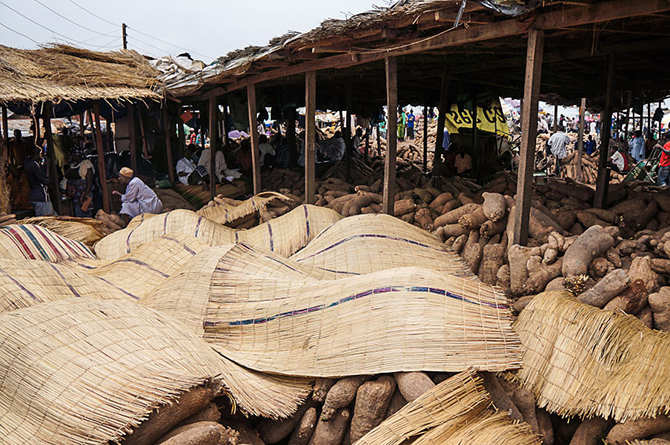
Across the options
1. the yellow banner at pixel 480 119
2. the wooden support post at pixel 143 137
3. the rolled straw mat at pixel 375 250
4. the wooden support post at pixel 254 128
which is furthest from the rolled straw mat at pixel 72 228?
the yellow banner at pixel 480 119

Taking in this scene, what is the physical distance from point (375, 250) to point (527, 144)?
175cm

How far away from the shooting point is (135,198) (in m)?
8.27

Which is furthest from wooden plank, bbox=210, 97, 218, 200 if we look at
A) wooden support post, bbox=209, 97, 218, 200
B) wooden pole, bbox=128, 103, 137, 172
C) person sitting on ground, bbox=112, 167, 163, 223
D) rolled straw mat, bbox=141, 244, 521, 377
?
rolled straw mat, bbox=141, 244, 521, 377

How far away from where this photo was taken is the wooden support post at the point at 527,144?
192 inches

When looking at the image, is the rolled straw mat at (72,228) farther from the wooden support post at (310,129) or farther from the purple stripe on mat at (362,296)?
the purple stripe on mat at (362,296)

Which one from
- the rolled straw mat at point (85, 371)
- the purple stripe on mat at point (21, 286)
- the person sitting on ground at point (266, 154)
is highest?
the person sitting on ground at point (266, 154)

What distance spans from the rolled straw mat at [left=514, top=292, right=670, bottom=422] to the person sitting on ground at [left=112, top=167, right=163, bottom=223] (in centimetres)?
631

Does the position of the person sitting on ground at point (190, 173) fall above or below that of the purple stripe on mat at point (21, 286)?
above

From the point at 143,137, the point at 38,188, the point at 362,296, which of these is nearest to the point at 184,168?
the point at 143,137

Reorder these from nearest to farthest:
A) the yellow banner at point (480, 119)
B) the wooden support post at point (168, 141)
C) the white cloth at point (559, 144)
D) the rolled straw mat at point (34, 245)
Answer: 1. the rolled straw mat at point (34, 245)
2. the wooden support post at point (168, 141)
3. the yellow banner at point (480, 119)
4. the white cloth at point (559, 144)

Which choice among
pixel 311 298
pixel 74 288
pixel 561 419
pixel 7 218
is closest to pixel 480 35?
pixel 311 298

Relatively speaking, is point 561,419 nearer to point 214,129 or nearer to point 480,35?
point 480,35

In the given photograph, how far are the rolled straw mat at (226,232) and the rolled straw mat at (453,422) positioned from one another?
3.34 metres

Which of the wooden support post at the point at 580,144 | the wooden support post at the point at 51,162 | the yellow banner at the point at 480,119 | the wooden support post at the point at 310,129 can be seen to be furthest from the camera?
the wooden support post at the point at 580,144
